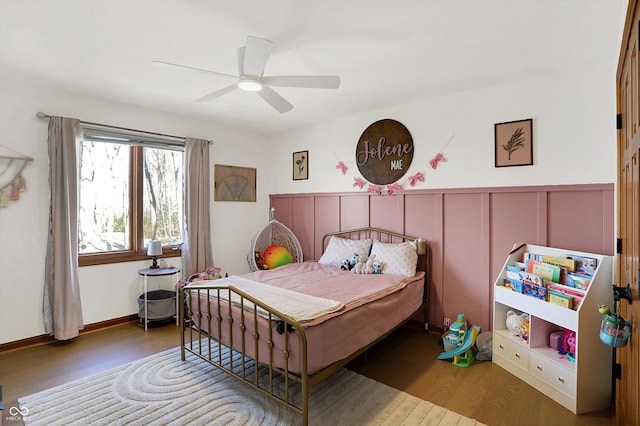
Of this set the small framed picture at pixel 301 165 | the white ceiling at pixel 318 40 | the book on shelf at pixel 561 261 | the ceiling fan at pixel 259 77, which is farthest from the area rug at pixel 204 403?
the small framed picture at pixel 301 165

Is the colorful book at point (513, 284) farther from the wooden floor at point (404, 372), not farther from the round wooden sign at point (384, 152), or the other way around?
the round wooden sign at point (384, 152)

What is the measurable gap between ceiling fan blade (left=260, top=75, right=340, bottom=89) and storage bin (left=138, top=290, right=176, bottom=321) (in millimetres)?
2718

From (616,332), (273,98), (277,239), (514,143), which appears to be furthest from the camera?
(277,239)

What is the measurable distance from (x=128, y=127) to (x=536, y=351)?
440 centimetres

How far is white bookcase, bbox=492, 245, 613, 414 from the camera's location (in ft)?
6.88

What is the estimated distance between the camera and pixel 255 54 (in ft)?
6.63

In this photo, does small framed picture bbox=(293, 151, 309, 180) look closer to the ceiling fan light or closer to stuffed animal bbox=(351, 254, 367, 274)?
stuffed animal bbox=(351, 254, 367, 274)

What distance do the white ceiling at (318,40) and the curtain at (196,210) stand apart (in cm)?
101

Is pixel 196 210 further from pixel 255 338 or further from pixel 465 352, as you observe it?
pixel 465 352

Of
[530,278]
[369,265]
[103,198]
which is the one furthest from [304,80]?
[103,198]

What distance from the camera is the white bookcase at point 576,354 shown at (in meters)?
2.10

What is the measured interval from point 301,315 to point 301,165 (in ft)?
9.72

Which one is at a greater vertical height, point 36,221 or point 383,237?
point 36,221

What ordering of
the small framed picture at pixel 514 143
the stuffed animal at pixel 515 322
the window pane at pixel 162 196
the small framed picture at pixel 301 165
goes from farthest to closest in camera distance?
the small framed picture at pixel 301 165 → the window pane at pixel 162 196 → the small framed picture at pixel 514 143 → the stuffed animal at pixel 515 322
